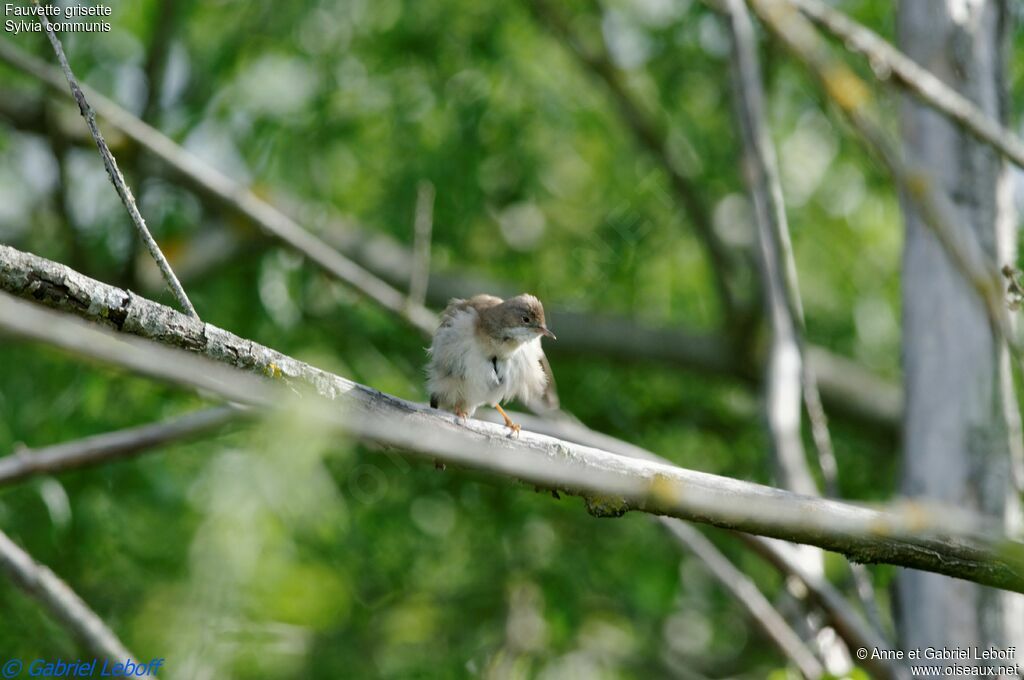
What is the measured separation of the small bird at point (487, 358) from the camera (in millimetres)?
5539

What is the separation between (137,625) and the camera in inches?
244

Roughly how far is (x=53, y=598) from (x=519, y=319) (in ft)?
9.13

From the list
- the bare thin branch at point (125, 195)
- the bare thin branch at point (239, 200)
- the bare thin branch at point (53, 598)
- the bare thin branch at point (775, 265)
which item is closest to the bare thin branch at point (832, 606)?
the bare thin branch at point (775, 265)

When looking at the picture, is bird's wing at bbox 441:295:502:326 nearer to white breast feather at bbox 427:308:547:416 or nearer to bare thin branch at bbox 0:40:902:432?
white breast feather at bbox 427:308:547:416

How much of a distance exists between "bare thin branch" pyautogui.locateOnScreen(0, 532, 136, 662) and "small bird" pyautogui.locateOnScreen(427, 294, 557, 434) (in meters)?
2.18

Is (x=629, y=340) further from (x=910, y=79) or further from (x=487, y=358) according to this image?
(x=910, y=79)

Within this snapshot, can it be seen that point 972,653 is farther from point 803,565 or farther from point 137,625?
point 137,625

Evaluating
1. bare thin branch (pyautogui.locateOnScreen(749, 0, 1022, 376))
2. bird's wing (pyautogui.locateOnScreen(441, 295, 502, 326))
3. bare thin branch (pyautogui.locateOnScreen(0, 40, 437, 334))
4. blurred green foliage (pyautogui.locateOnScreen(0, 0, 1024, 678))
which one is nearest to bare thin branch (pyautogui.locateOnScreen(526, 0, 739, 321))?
blurred green foliage (pyautogui.locateOnScreen(0, 0, 1024, 678))

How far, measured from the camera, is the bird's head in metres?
5.72

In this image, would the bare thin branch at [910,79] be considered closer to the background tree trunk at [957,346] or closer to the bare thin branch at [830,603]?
the background tree trunk at [957,346]

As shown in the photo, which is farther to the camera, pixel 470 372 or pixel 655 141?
pixel 655 141

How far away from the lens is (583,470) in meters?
2.17

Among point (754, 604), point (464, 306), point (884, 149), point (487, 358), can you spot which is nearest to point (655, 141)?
point (464, 306)

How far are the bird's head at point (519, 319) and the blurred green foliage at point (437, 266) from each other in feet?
3.61
